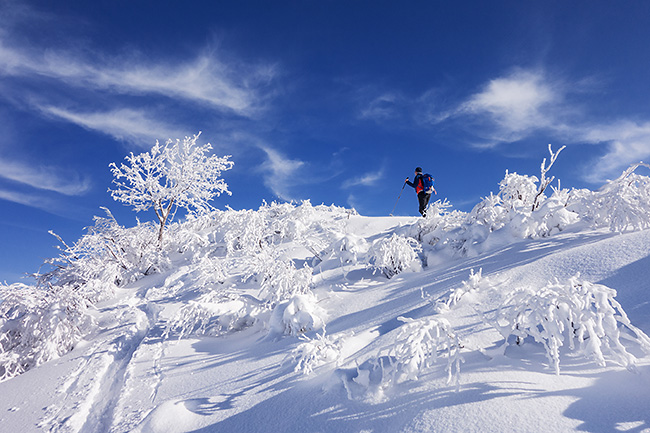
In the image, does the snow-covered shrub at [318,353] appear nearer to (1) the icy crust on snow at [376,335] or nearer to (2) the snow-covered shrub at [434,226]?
(1) the icy crust on snow at [376,335]

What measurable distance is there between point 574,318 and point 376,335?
1713mm

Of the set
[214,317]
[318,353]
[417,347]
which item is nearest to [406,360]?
[417,347]

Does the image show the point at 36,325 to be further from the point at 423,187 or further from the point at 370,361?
the point at 423,187

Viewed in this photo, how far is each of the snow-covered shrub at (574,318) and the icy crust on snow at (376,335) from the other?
0.01 meters

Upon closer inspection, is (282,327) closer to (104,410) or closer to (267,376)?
(267,376)

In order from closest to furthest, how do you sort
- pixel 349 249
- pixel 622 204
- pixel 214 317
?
pixel 622 204 → pixel 214 317 → pixel 349 249

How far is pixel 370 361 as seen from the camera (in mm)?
2393

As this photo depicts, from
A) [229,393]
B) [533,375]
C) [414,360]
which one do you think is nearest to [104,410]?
[229,393]

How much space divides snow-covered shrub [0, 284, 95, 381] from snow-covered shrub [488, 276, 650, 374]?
6460 millimetres

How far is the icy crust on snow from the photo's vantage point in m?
1.97

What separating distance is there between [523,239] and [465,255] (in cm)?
88

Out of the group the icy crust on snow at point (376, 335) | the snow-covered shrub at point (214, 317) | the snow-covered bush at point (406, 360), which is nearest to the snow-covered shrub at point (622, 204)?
the icy crust on snow at point (376, 335)

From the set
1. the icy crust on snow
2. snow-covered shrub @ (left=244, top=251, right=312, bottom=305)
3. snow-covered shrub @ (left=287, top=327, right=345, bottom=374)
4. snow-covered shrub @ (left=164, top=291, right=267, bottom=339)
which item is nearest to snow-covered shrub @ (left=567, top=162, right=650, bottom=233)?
the icy crust on snow

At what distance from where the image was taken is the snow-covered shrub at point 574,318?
1896 millimetres
